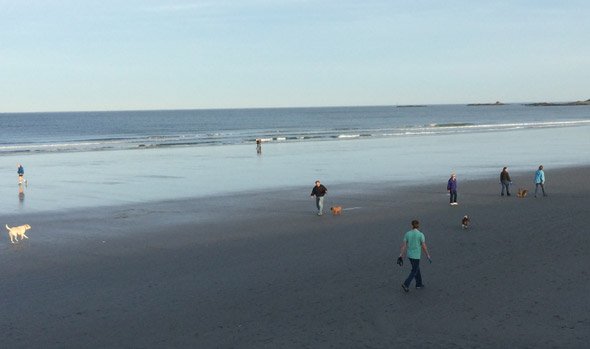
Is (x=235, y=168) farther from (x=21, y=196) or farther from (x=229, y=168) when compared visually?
(x=21, y=196)

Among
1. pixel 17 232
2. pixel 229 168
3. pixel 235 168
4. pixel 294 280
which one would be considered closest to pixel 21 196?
pixel 17 232

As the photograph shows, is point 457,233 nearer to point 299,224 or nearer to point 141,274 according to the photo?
point 299,224

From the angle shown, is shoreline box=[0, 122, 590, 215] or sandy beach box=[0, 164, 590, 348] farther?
shoreline box=[0, 122, 590, 215]

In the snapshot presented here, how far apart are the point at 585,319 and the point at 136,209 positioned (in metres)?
17.2

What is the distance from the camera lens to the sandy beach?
10.8m

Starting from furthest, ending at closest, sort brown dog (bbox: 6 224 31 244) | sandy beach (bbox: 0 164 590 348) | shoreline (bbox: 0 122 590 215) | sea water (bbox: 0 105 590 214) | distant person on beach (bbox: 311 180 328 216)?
sea water (bbox: 0 105 590 214) → shoreline (bbox: 0 122 590 215) → distant person on beach (bbox: 311 180 328 216) → brown dog (bbox: 6 224 31 244) → sandy beach (bbox: 0 164 590 348)

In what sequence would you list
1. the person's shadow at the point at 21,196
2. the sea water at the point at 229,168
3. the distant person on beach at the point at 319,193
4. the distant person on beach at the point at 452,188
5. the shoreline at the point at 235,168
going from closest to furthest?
the distant person on beach at the point at 319,193, the distant person on beach at the point at 452,188, the person's shadow at the point at 21,196, the shoreline at the point at 235,168, the sea water at the point at 229,168

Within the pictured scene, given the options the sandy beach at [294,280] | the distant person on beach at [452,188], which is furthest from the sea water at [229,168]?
the distant person on beach at [452,188]

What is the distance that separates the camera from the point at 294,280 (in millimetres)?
13891

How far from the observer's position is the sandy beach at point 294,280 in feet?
35.4

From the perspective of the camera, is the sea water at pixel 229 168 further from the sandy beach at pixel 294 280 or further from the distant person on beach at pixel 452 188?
the distant person on beach at pixel 452 188

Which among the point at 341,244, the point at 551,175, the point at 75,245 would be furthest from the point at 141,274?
the point at 551,175

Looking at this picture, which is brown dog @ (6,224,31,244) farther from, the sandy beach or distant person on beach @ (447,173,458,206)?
distant person on beach @ (447,173,458,206)

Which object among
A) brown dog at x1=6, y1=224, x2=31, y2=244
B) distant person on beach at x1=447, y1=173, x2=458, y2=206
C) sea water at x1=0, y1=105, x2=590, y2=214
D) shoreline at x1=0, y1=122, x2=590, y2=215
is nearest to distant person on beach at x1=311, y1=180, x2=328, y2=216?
distant person on beach at x1=447, y1=173, x2=458, y2=206
